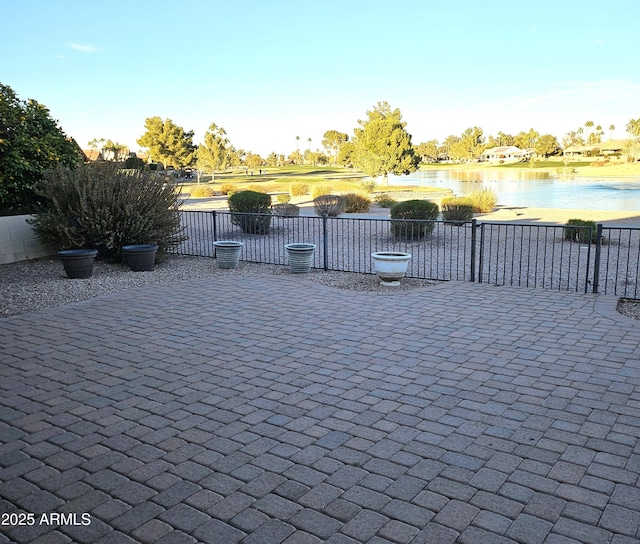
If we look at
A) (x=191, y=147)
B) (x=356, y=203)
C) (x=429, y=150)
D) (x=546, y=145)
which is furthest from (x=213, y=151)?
(x=429, y=150)

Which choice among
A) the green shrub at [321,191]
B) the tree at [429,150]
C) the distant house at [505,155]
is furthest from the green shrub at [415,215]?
the tree at [429,150]

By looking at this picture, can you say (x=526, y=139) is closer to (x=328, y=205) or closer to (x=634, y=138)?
→ (x=634, y=138)

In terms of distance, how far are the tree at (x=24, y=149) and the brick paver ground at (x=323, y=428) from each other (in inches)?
253

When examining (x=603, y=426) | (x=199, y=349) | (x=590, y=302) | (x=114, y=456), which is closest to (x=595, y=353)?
(x=603, y=426)

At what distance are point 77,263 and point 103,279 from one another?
567mm

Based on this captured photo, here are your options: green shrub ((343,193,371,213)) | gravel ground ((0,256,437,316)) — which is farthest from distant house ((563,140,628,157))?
gravel ground ((0,256,437,316))

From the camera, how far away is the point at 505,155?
488ft

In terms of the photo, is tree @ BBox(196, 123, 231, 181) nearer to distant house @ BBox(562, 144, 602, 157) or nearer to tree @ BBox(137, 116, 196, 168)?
tree @ BBox(137, 116, 196, 168)

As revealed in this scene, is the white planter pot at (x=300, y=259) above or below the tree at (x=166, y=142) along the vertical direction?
below

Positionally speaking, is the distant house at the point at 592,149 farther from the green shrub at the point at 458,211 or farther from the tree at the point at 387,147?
the green shrub at the point at 458,211

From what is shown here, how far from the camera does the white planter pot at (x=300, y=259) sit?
1162 centimetres

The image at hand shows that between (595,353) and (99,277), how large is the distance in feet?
→ 28.7

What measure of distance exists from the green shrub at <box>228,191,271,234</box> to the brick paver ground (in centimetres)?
1022

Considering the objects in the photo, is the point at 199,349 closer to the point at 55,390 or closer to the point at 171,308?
the point at 55,390
